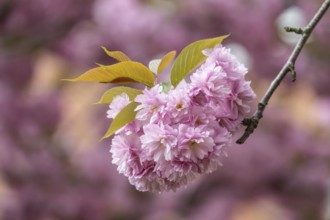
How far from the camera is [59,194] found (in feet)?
11.8

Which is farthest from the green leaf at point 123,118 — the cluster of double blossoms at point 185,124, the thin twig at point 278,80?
the thin twig at point 278,80

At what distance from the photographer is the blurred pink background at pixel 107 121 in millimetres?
3443

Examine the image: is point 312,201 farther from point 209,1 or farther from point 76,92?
point 76,92

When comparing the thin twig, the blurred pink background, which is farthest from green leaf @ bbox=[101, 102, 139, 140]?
the blurred pink background

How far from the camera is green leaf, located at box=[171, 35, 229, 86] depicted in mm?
893

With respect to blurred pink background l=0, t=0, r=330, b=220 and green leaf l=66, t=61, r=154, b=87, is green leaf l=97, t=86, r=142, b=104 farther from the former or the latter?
blurred pink background l=0, t=0, r=330, b=220

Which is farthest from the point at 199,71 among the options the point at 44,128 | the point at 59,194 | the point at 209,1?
the point at 44,128

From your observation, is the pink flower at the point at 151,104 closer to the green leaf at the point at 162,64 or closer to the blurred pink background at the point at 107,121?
the green leaf at the point at 162,64

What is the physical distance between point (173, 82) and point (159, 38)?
2.59 meters

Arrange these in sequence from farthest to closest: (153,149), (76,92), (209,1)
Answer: (76,92)
(209,1)
(153,149)

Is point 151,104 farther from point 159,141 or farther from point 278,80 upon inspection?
point 278,80

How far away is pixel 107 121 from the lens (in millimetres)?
3725

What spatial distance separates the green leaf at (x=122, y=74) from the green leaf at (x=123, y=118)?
0.13ft

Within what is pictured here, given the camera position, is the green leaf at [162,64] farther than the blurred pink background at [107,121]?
No
